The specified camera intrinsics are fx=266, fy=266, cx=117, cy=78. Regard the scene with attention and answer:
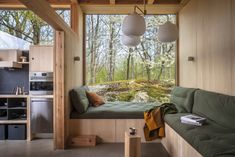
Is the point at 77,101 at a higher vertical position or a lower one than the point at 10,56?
lower

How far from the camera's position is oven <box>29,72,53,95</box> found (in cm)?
508

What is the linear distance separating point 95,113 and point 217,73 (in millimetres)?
2277

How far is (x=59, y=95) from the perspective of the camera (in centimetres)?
451

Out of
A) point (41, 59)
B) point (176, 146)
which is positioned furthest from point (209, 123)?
point (41, 59)

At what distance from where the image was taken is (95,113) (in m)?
4.98

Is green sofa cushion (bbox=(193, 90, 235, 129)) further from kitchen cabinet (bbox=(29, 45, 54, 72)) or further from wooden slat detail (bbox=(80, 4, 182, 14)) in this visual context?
kitchen cabinet (bbox=(29, 45, 54, 72))

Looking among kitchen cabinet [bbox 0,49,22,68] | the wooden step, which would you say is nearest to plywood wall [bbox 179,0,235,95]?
the wooden step

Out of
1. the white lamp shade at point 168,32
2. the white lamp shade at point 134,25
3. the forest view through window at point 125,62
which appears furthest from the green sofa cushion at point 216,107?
the forest view through window at point 125,62

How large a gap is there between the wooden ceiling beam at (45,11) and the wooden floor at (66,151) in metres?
2.03

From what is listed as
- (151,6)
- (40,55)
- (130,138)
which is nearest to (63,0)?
(40,55)

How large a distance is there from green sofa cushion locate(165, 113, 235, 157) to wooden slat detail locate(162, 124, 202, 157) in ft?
0.30

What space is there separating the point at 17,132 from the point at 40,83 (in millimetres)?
1044

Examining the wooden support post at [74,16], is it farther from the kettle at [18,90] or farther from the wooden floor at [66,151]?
the wooden floor at [66,151]

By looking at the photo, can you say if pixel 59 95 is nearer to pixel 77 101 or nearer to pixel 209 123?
pixel 77 101
